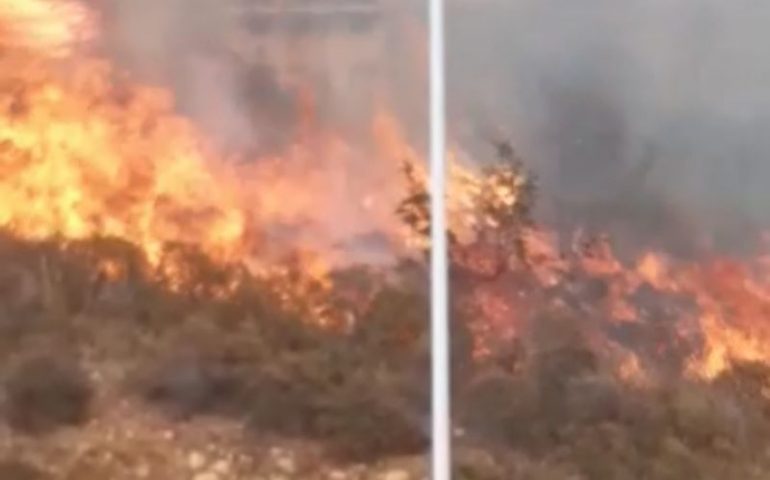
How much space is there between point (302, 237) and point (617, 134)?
380 mm

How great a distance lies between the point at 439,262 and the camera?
1.75 meters

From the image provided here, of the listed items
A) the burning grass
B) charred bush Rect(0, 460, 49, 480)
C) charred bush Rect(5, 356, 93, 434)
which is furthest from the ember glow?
charred bush Rect(0, 460, 49, 480)

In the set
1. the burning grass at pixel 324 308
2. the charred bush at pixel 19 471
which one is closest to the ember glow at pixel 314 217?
the burning grass at pixel 324 308

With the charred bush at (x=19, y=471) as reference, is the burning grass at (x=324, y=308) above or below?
above

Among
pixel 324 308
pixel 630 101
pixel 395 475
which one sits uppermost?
pixel 630 101

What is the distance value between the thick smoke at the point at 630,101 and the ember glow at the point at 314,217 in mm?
50

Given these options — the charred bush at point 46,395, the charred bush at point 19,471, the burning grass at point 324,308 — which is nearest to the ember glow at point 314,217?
the burning grass at point 324,308

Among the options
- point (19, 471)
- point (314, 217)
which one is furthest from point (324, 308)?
point (19, 471)

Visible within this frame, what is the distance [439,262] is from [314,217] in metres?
0.15

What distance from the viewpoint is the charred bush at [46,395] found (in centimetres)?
171

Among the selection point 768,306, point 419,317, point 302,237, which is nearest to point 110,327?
point 302,237

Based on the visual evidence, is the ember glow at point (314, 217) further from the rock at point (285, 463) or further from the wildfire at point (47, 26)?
the rock at point (285, 463)

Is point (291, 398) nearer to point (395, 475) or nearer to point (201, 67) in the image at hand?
point (395, 475)

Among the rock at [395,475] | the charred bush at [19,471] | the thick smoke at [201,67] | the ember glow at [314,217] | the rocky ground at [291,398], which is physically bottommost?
the rock at [395,475]
